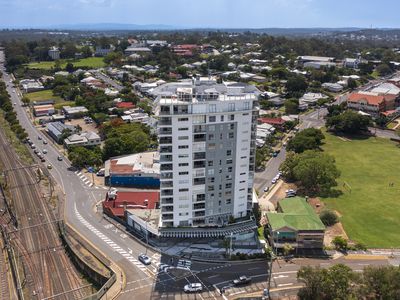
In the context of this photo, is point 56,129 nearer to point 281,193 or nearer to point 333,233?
point 281,193

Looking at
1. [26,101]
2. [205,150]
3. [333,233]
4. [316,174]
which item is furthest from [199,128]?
[26,101]

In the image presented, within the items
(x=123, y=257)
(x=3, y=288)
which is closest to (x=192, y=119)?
(x=123, y=257)

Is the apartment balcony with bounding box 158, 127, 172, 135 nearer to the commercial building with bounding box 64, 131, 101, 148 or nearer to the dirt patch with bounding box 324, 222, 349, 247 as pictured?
the dirt patch with bounding box 324, 222, 349, 247

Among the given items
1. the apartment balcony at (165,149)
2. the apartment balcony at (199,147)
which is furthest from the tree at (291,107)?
the apartment balcony at (165,149)

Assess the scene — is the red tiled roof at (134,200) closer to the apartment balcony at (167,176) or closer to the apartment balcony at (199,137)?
the apartment balcony at (167,176)

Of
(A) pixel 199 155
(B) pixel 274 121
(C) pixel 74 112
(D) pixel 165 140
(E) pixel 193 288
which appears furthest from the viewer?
(C) pixel 74 112

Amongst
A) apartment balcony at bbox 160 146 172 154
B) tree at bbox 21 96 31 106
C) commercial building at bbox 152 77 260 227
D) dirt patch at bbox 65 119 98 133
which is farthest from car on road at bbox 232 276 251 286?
tree at bbox 21 96 31 106
